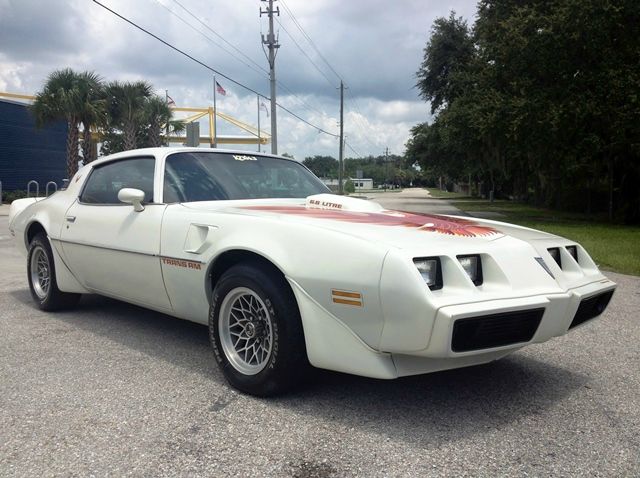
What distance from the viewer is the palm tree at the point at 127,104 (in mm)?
29031

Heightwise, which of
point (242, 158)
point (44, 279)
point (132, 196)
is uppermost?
point (242, 158)

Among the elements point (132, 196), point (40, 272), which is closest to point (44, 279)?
point (40, 272)

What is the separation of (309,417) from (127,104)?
29.1m

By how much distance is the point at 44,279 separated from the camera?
5.33 metres

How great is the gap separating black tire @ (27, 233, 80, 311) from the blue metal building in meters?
26.0

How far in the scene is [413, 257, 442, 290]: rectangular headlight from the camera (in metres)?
2.74

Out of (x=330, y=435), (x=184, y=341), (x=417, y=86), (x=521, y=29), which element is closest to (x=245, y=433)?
(x=330, y=435)

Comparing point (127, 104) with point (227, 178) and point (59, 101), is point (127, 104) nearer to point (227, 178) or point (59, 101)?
point (59, 101)

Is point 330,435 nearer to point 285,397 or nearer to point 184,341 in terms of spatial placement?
point 285,397

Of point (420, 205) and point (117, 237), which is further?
point (420, 205)

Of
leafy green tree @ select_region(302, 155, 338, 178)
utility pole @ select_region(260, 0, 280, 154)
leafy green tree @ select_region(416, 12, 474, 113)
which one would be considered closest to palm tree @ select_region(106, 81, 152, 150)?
utility pole @ select_region(260, 0, 280, 154)

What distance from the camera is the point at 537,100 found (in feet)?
63.2

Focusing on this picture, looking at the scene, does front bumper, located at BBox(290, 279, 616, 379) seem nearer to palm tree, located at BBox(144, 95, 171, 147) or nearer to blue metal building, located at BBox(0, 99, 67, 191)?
blue metal building, located at BBox(0, 99, 67, 191)

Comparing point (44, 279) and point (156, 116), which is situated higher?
point (156, 116)
